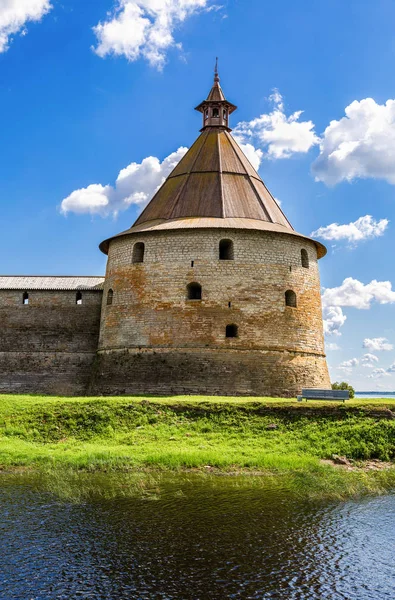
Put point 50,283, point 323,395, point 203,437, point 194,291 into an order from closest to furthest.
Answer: point 203,437 → point 323,395 → point 194,291 → point 50,283

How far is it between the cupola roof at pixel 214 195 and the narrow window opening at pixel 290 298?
8.24ft

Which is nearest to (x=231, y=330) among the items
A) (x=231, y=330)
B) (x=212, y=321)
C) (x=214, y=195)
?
(x=231, y=330)

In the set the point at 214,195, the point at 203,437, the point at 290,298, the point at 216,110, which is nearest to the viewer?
the point at 203,437

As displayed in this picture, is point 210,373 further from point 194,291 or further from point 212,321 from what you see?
point 194,291

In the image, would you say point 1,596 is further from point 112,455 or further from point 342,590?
point 112,455

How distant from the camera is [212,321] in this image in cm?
2088

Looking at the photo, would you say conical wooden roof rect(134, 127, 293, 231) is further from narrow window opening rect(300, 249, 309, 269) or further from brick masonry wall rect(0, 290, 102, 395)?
brick masonry wall rect(0, 290, 102, 395)

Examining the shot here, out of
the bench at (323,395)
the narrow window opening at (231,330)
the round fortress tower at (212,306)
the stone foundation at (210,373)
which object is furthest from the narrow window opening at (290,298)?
the bench at (323,395)

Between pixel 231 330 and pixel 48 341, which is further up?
pixel 231 330

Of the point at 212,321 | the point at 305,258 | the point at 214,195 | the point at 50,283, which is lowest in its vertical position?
the point at 212,321

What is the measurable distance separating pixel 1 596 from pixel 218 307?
15.4 metres

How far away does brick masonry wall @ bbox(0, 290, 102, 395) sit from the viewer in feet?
81.2

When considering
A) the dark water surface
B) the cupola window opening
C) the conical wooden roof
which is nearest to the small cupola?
the conical wooden roof

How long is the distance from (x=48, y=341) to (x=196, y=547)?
745 inches
